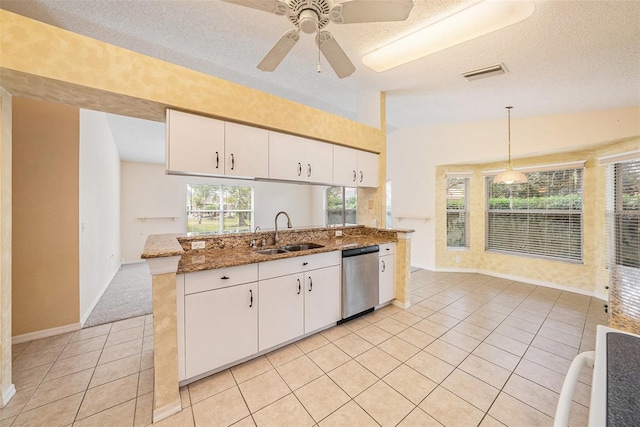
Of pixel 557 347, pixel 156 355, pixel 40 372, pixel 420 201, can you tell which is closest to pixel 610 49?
pixel 557 347

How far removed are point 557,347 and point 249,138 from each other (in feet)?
12.1

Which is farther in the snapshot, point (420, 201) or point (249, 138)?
point (420, 201)

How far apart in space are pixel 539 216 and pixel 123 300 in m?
7.03

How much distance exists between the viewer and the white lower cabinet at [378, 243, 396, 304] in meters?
3.10

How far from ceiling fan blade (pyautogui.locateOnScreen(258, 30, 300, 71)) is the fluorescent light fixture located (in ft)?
3.82

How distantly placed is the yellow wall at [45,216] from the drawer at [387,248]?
360 centimetres

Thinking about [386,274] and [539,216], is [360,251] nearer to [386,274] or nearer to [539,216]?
[386,274]

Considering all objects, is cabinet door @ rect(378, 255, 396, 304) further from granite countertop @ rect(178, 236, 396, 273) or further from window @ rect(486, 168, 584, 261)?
window @ rect(486, 168, 584, 261)

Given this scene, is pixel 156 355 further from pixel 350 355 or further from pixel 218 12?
pixel 218 12

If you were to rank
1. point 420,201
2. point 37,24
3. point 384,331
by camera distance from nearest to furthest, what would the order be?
point 37,24
point 384,331
point 420,201

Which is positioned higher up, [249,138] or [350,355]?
[249,138]

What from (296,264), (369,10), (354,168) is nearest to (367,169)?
(354,168)

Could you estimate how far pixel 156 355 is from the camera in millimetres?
1616

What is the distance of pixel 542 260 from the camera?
422 centimetres
